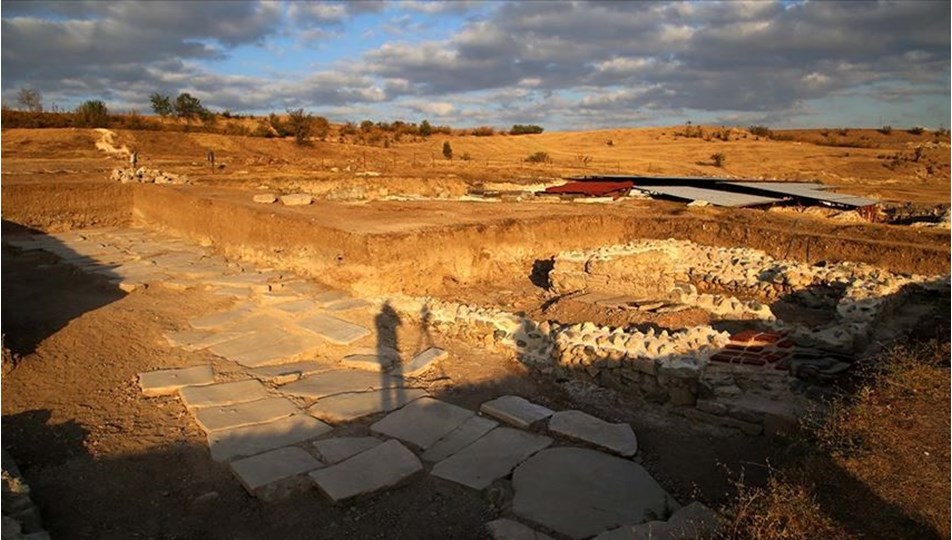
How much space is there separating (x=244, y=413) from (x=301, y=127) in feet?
86.9

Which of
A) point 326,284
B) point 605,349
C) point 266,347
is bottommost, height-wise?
point 266,347

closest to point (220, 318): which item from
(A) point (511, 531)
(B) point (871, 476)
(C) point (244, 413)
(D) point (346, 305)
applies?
(D) point (346, 305)

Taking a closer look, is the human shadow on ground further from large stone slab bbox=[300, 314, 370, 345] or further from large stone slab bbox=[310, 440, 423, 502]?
large stone slab bbox=[310, 440, 423, 502]

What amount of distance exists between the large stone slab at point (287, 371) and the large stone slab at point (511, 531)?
2.59 metres

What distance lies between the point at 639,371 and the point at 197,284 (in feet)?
19.1

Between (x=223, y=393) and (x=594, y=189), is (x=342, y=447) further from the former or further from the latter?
(x=594, y=189)

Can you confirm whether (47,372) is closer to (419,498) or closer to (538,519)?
(419,498)

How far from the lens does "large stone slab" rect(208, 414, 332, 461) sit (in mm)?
4039

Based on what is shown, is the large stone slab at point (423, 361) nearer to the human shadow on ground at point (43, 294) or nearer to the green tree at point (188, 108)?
the human shadow on ground at point (43, 294)

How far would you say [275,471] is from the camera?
12.4ft

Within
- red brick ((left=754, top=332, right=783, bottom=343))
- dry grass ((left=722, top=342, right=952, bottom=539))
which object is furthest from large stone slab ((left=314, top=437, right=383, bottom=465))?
red brick ((left=754, top=332, right=783, bottom=343))

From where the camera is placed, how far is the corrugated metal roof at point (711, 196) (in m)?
14.0

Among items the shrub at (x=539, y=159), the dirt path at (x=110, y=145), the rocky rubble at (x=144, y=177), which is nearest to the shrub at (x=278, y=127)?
the dirt path at (x=110, y=145)

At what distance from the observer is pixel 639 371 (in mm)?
5355
